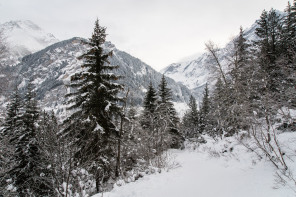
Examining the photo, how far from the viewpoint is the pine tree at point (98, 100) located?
12016 mm

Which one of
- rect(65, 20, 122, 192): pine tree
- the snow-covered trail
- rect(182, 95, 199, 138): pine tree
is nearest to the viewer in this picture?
the snow-covered trail

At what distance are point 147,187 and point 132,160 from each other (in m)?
12.5

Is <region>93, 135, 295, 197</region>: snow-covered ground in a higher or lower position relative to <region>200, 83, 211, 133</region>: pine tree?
lower

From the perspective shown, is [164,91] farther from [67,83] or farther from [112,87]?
[67,83]

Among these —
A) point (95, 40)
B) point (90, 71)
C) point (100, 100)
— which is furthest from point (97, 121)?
point (95, 40)

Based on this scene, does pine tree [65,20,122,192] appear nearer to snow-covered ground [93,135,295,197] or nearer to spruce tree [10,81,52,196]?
snow-covered ground [93,135,295,197]

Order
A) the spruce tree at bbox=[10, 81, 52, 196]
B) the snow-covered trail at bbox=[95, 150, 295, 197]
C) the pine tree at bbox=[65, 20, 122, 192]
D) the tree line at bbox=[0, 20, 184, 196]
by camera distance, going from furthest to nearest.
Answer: the spruce tree at bbox=[10, 81, 52, 196] < the pine tree at bbox=[65, 20, 122, 192] < the tree line at bbox=[0, 20, 184, 196] < the snow-covered trail at bbox=[95, 150, 295, 197]

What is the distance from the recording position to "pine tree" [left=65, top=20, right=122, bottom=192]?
1202 cm

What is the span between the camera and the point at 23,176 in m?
14.9

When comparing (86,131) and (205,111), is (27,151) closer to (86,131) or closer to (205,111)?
(86,131)

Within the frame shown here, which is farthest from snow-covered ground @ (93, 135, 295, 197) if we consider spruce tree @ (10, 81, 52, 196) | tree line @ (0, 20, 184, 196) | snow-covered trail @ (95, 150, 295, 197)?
spruce tree @ (10, 81, 52, 196)

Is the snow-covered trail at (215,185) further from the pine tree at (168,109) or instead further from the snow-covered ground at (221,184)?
the pine tree at (168,109)

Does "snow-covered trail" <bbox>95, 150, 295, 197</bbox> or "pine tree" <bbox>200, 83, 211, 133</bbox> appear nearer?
"snow-covered trail" <bbox>95, 150, 295, 197</bbox>

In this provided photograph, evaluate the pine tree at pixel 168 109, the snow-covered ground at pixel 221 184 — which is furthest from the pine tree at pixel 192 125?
the snow-covered ground at pixel 221 184
